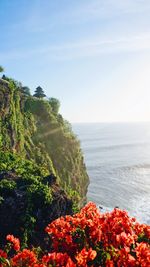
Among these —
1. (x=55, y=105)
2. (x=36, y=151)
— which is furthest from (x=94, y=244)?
(x=55, y=105)

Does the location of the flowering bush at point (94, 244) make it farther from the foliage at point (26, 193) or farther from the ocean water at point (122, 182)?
the ocean water at point (122, 182)

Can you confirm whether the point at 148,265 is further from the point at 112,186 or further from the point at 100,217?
the point at 112,186

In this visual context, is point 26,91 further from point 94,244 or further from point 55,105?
point 94,244

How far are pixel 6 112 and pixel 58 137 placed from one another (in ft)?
80.4

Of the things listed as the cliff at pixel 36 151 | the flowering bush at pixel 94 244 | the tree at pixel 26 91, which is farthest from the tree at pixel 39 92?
the flowering bush at pixel 94 244

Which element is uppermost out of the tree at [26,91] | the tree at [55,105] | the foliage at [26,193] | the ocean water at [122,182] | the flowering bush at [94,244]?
the tree at [26,91]

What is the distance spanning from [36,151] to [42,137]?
927 cm

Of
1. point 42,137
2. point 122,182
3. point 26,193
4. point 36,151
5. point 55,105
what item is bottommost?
point 122,182

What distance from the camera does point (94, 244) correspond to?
38.5 feet

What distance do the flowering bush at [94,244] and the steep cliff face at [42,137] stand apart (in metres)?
30.0

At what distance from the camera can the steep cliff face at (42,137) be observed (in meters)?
44.3

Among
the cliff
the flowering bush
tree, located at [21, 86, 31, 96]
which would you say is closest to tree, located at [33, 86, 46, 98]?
tree, located at [21, 86, 31, 96]

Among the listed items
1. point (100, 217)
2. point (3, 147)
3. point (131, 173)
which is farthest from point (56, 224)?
point (131, 173)

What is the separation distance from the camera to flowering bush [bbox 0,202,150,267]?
10211 millimetres
